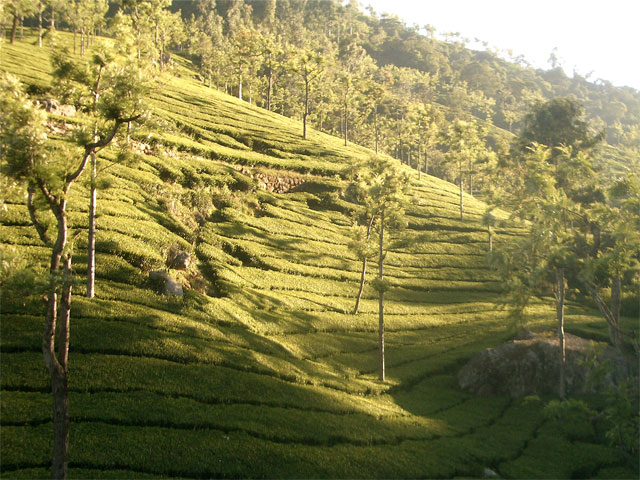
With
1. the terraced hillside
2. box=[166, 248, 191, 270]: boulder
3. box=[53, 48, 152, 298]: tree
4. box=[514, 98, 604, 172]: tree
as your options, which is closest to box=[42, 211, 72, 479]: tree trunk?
the terraced hillside

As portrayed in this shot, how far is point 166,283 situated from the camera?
2864cm

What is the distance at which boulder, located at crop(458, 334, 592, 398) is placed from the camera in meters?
31.2

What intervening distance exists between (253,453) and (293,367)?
30.7ft

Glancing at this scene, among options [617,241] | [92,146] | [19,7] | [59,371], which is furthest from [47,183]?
[19,7]

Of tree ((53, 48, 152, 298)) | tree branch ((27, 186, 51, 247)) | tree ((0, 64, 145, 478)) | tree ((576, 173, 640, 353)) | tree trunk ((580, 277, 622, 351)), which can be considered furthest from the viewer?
tree trunk ((580, 277, 622, 351))

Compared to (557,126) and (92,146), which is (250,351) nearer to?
(92,146)

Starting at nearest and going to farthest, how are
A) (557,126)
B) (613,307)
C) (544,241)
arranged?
(613,307) → (544,241) → (557,126)

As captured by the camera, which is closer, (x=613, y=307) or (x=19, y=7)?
(x=613, y=307)

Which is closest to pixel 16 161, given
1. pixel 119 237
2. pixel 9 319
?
pixel 9 319

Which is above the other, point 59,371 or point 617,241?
point 617,241

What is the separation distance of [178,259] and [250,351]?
33.8 ft

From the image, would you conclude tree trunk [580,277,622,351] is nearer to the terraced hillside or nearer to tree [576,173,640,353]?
tree [576,173,640,353]

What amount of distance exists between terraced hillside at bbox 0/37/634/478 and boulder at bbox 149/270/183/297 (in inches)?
23.9

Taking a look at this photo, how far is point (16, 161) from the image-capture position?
1319 centimetres
